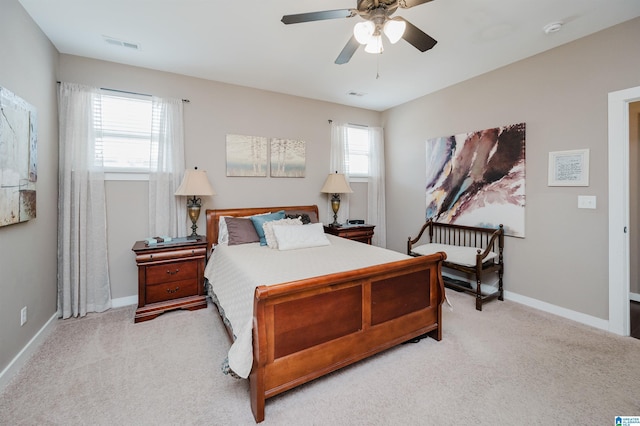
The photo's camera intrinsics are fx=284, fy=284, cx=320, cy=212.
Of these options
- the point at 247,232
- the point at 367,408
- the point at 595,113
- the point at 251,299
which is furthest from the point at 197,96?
the point at 595,113

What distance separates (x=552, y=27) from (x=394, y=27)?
1807 millimetres

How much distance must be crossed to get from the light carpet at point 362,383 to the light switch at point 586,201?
1.16 meters

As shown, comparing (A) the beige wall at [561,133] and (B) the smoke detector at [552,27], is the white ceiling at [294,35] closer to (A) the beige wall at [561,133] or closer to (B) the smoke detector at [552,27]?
(B) the smoke detector at [552,27]

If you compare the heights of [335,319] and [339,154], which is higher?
[339,154]

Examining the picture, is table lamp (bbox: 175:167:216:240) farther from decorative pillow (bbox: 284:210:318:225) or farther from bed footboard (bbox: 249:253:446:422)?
bed footboard (bbox: 249:253:446:422)

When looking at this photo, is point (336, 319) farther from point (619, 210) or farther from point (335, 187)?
point (619, 210)

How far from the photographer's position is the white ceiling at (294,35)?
2.27m

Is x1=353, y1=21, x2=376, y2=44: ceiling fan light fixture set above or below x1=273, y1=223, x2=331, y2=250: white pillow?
above

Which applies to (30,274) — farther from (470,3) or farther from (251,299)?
(470,3)

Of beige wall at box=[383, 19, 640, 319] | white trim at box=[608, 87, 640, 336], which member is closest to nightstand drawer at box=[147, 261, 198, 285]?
beige wall at box=[383, 19, 640, 319]

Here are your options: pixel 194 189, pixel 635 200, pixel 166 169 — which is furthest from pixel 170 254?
pixel 635 200

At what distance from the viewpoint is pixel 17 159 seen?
210cm

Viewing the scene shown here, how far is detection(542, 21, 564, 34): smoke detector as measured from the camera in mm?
2485

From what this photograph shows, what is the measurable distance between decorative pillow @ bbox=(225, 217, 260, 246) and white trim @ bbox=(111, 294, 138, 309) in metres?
1.34
